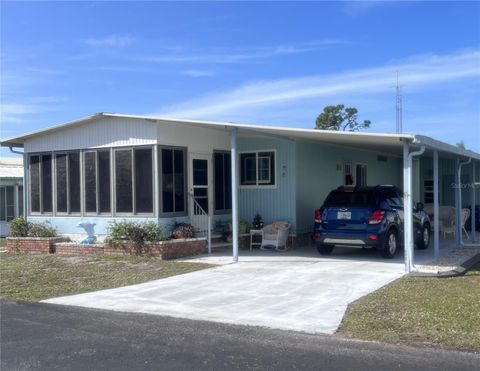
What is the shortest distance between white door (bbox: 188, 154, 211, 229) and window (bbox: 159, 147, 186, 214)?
29cm

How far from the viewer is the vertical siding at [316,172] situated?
52.0 feet

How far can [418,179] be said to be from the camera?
24.2 metres

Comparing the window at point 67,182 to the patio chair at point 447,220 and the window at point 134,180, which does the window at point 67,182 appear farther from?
the patio chair at point 447,220

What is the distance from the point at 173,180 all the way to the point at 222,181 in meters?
2.05

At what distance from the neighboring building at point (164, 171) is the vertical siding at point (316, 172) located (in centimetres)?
3

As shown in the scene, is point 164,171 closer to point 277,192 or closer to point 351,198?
point 277,192

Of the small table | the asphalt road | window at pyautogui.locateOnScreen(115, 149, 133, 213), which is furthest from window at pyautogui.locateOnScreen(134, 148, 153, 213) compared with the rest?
the asphalt road

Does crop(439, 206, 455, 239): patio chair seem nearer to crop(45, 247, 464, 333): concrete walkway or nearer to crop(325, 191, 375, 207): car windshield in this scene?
crop(45, 247, 464, 333): concrete walkway

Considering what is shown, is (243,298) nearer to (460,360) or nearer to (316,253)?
(460,360)

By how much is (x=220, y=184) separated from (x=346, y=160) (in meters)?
4.91

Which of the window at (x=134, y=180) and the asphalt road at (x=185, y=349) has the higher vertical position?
the window at (x=134, y=180)

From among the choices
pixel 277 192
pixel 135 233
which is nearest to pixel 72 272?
pixel 135 233

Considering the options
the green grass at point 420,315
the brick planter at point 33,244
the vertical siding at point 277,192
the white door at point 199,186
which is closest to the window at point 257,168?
the vertical siding at point 277,192

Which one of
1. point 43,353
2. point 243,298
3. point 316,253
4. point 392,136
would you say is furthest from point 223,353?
point 316,253
